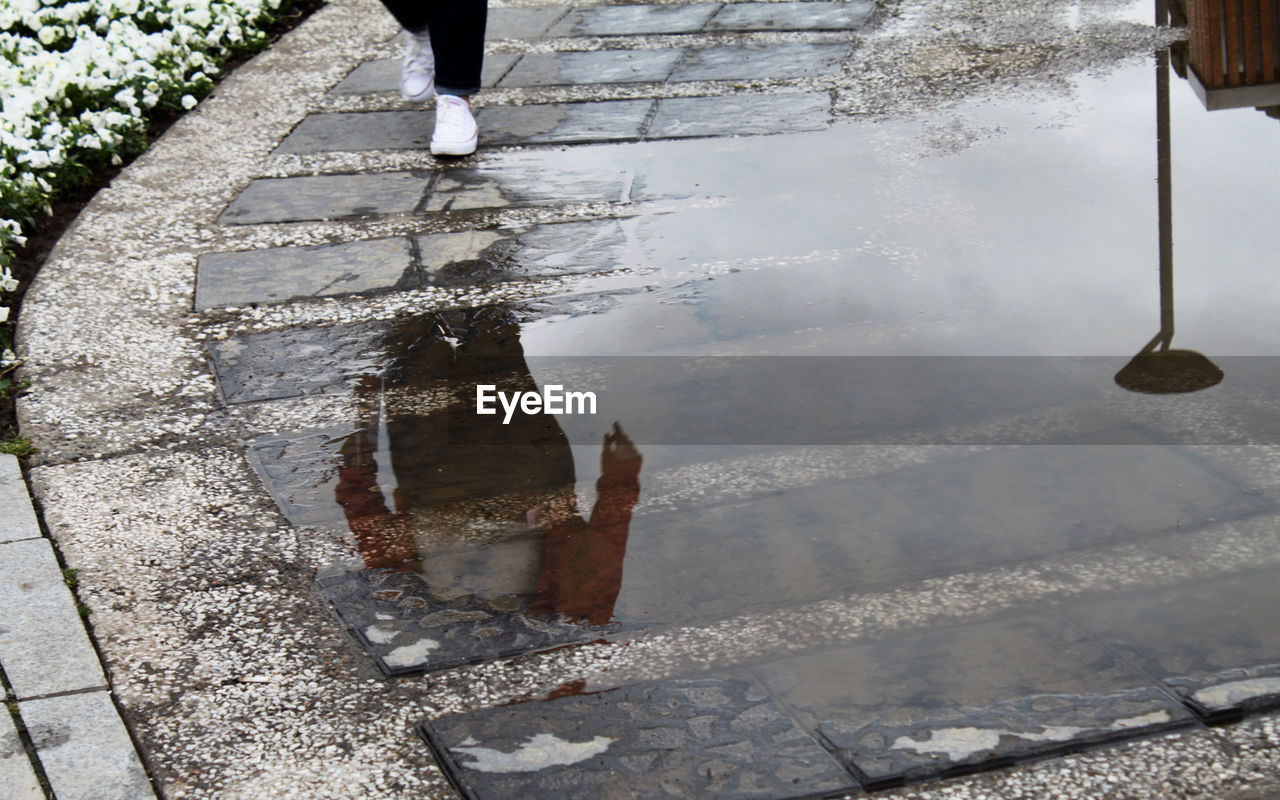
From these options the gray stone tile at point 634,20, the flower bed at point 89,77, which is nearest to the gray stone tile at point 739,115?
the gray stone tile at point 634,20

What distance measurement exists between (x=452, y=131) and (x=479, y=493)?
2.49 metres

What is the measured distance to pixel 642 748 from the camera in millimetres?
2012

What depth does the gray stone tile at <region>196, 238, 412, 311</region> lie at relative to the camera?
12.7 ft

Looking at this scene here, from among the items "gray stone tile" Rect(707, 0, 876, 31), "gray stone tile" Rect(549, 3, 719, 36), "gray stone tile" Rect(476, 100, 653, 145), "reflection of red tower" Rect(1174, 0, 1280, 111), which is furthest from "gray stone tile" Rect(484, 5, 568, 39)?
"reflection of red tower" Rect(1174, 0, 1280, 111)

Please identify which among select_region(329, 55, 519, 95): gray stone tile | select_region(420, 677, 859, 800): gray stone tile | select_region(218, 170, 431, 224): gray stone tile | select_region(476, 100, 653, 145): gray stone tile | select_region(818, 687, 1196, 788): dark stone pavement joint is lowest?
select_region(818, 687, 1196, 788): dark stone pavement joint

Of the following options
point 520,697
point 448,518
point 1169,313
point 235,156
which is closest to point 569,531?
point 448,518

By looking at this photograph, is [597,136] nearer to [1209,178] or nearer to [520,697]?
[1209,178]

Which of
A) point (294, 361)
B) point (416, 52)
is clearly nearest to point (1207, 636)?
point (294, 361)

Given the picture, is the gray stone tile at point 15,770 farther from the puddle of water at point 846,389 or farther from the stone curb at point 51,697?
the puddle of water at point 846,389

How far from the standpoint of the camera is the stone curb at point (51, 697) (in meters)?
2.02

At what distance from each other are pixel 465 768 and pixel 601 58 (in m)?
4.70

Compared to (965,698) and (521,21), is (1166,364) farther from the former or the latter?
(521,21)

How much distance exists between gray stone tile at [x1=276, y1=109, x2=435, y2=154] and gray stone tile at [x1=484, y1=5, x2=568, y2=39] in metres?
1.24

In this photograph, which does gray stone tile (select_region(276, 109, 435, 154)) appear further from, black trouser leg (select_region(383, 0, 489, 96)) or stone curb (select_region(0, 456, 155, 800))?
stone curb (select_region(0, 456, 155, 800))
